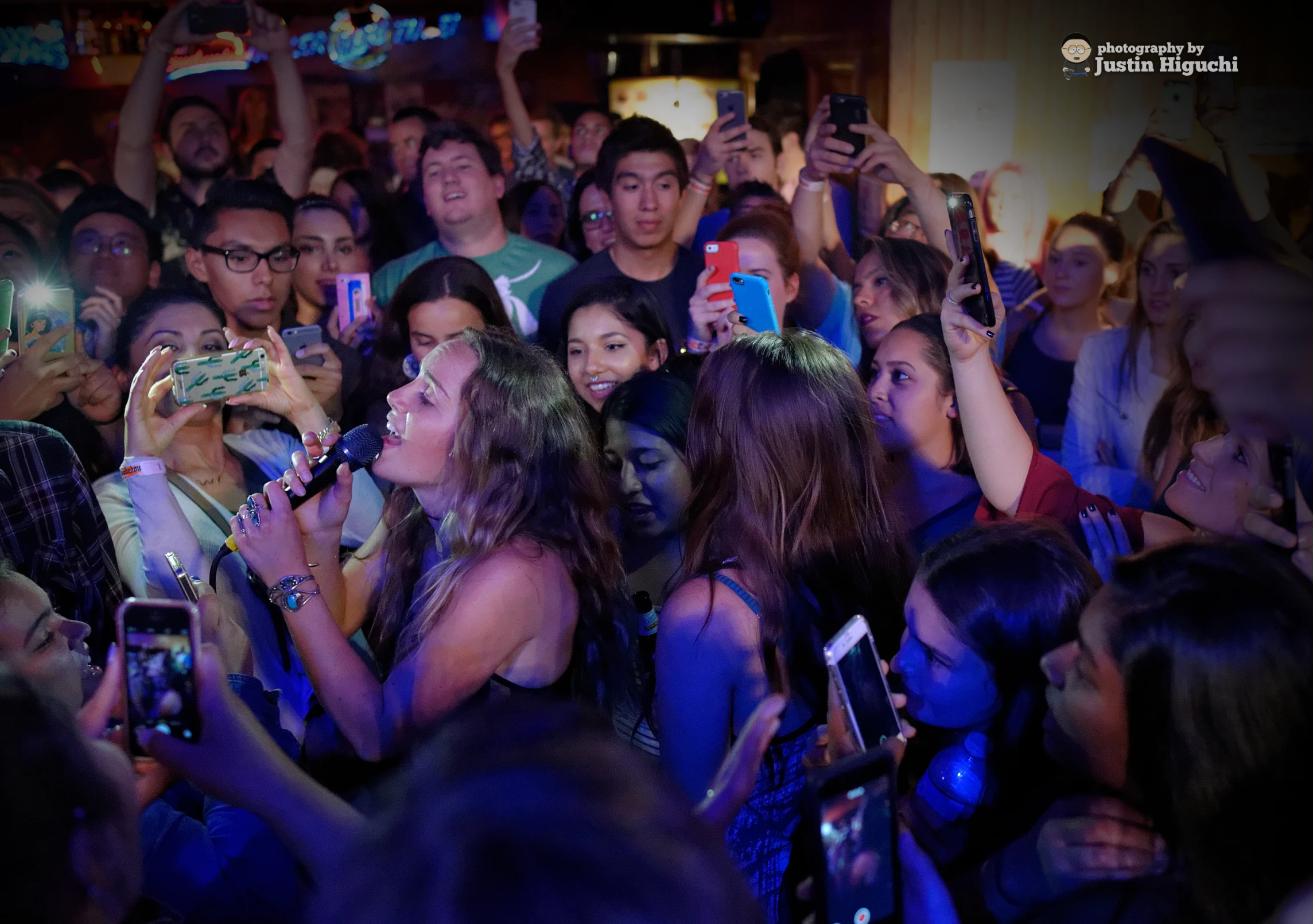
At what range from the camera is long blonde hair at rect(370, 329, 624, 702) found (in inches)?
68.6

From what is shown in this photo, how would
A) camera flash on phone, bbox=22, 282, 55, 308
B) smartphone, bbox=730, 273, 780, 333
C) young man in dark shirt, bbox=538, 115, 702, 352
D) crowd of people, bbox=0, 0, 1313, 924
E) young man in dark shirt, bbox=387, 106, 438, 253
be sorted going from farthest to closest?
young man in dark shirt, bbox=387, 106, 438, 253, young man in dark shirt, bbox=538, 115, 702, 352, smartphone, bbox=730, 273, 780, 333, camera flash on phone, bbox=22, 282, 55, 308, crowd of people, bbox=0, 0, 1313, 924

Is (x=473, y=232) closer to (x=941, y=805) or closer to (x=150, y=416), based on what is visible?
(x=150, y=416)

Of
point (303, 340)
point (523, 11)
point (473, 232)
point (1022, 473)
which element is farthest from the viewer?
point (523, 11)

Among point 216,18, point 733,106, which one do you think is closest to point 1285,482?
point 733,106

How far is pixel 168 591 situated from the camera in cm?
220

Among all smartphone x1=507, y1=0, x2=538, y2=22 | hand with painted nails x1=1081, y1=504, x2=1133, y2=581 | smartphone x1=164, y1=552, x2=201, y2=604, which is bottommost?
hand with painted nails x1=1081, y1=504, x2=1133, y2=581

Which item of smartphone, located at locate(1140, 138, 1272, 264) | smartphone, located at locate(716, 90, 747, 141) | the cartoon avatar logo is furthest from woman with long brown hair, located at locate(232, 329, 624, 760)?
the cartoon avatar logo

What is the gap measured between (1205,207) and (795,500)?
742 millimetres

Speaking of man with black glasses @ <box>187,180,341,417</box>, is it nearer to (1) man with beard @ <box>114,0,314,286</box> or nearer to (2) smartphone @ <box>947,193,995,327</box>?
(1) man with beard @ <box>114,0,314,286</box>

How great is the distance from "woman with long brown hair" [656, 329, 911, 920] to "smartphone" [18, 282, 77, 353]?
6.33 ft

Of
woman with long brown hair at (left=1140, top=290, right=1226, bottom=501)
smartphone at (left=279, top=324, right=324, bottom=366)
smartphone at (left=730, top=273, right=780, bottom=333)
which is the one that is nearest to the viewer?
woman with long brown hair at (left=1140, top=290, right=1226, bottom=501)

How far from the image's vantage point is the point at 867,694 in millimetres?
1201

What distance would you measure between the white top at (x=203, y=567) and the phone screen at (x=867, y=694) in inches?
57.2

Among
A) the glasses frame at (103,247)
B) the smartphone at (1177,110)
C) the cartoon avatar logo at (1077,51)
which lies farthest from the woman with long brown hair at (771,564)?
the cartoon avatar logo at (1077,51)
